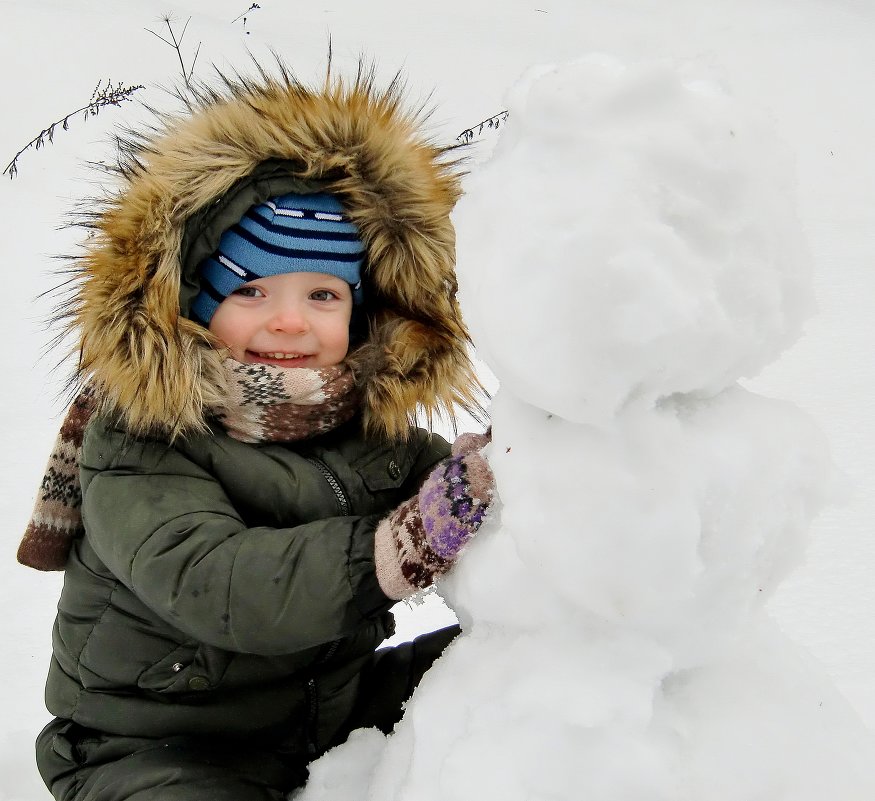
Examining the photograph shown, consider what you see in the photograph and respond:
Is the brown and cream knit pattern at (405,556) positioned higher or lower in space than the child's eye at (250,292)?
→ lower

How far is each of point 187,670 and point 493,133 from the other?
555 centimetres

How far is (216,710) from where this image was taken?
4.21 ft

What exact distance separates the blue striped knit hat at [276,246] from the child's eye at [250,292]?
1 cm

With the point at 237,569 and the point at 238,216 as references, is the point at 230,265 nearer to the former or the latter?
the point at 238,216

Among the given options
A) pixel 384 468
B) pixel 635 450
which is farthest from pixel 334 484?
pixel 635 450

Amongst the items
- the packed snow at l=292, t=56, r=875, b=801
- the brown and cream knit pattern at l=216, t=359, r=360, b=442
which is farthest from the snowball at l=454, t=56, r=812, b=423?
the brown and cream knit pattern at l=216, t=359, r=360, b=442

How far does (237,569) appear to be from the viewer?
3.55ft

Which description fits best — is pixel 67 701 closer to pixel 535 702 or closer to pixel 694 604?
pixel 535 702

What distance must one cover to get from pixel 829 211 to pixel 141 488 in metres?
4.79

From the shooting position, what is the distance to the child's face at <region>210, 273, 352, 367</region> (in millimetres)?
1302

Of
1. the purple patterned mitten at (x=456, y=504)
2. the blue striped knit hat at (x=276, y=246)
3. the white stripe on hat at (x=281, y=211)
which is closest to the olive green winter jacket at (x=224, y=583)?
the purple patterned mitten at (x=456, y=504)

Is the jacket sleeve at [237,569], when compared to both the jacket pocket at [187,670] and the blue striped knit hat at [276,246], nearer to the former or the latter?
the jacket pocket at [187,670]

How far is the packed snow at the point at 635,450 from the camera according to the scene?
0.71 m

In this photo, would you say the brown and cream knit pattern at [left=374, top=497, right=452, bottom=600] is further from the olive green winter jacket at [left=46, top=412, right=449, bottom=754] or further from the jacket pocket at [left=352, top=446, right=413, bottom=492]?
the jacket pocket at [left=352, top=446, right=413, bottom=492]
